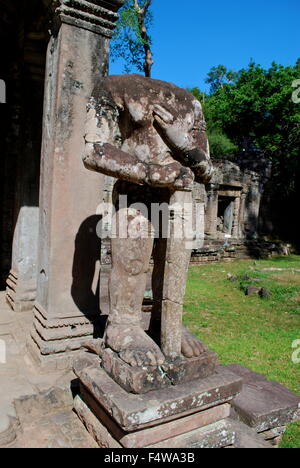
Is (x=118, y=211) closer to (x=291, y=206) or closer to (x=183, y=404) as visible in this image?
(x=183, y=404)

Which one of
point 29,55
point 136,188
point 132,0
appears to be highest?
point 132,0

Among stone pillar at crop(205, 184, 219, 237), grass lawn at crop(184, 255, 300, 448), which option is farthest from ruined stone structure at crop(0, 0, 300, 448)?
stone pillar at crop(205, 184, 219, 237)

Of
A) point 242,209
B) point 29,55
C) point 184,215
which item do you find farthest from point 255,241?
point 184,215

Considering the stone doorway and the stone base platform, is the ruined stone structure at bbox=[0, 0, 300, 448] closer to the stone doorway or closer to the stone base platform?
the stone base platform

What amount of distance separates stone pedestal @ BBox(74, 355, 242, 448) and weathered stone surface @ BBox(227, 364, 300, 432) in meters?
0.49

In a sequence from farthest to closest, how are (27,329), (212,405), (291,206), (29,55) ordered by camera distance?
(291,206), (29,55), (27,329), (212,405)

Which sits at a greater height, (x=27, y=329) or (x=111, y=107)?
(x=111, y=107)

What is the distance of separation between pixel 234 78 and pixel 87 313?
3330 cm

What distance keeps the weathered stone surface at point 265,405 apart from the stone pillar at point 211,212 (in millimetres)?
12114

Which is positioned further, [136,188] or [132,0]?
[132,0]

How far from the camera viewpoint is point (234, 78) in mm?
32250

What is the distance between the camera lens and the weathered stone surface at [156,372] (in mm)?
1979

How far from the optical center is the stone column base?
4242 millimetres

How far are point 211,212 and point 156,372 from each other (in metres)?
13.5
